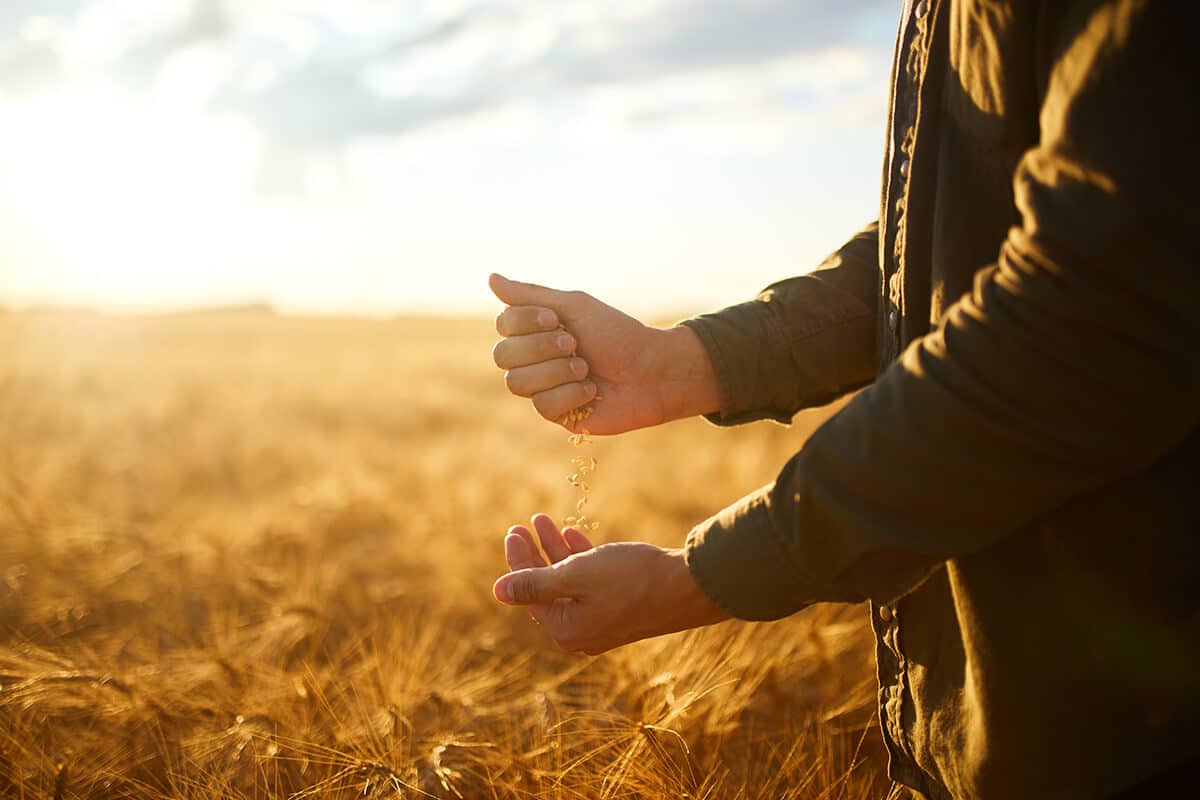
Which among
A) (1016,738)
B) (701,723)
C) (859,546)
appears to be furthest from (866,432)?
(701,723)

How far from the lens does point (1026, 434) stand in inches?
25.9

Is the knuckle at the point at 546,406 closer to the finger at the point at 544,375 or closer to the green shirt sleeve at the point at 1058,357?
the finger at the point at 544,375

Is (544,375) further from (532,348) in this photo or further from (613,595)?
(613,595)

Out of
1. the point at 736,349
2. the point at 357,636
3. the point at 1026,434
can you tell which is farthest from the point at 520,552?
the point at 357,636

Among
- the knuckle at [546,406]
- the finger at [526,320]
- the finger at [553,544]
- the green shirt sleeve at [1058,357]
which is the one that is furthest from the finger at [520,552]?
the green shirt sleeve at [1058,357]

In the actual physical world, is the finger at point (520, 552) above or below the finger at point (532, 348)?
below

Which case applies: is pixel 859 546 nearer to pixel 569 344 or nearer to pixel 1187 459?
pixel 1187 459

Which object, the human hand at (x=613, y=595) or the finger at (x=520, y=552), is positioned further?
the finger at (x=520, y=552)

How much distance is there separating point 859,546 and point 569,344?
0.53m

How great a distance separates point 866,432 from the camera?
2.36ft

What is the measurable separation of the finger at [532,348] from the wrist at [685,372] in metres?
0.16

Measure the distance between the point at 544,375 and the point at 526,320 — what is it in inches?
3.1

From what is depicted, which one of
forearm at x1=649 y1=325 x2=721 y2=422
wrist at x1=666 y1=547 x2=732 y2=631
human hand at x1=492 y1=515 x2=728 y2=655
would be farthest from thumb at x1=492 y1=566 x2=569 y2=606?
forearm at x1=649 y1=325 x2=721 y2=422

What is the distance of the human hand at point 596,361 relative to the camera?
3.70 ft
